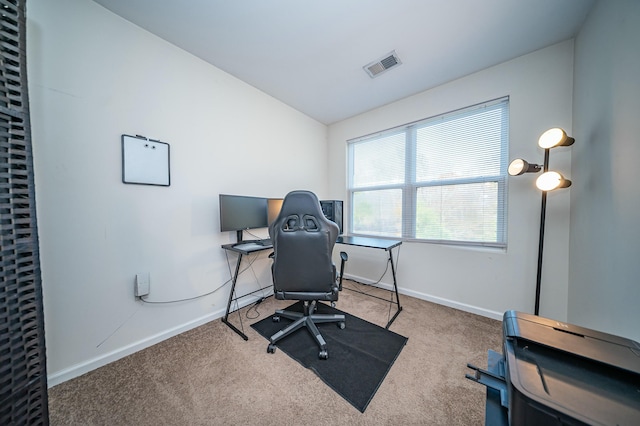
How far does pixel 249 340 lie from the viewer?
1.81 meters

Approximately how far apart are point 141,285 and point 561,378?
7.82 feet

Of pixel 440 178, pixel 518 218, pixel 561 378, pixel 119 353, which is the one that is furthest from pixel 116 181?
pixel 518 218

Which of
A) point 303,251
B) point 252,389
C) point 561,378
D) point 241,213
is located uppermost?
point 241,213

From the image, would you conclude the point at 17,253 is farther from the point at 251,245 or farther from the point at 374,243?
the point at 374,243

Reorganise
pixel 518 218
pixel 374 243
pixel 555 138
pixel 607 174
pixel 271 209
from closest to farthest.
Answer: pixel 607 174 → pixel 555 138 → pixel 518 218 → pixel 374 243 → pixel 271 209

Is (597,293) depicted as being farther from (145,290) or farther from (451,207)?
(145,290)

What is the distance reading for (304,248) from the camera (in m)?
1.62

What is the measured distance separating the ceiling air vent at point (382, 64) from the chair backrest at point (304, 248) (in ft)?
5.10

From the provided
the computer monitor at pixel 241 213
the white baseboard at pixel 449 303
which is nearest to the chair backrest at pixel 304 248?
the computer monitor at pixel 241 213

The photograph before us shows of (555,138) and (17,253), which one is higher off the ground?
(555,138)

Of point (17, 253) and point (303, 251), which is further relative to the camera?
point (303, 251)

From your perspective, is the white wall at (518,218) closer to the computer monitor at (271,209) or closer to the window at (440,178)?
the window at (440,178)

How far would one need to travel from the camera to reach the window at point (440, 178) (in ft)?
7.11

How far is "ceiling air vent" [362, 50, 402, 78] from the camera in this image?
197 cm
